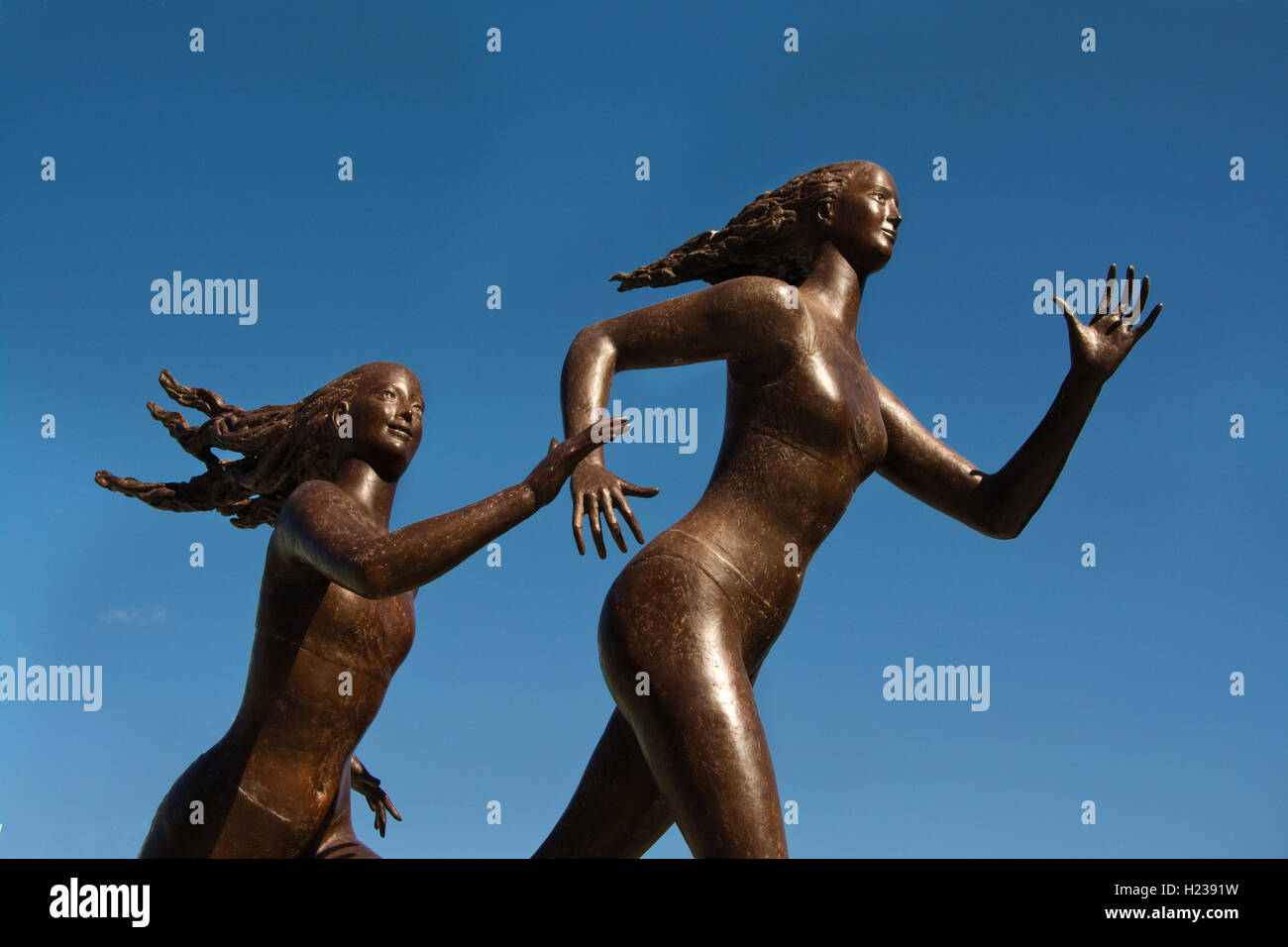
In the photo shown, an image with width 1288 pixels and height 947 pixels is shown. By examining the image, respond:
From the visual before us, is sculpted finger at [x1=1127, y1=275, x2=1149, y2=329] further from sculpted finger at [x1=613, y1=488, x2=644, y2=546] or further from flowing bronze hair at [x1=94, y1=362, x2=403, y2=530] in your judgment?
flowing bronze hair at [x1=94, y1=362, x2=403, y2=530]

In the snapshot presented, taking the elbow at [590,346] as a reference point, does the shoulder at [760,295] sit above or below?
above

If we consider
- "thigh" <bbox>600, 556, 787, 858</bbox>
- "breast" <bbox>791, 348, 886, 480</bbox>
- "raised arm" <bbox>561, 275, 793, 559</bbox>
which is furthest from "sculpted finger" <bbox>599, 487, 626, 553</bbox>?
"breast" <bbox>791, 348, 886, 480</bbox>

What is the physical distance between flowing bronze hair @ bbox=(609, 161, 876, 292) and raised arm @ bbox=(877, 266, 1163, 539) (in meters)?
0.80

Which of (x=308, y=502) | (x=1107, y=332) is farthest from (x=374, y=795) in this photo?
(x=1107, y=332)

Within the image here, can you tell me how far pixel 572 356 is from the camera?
6172mm

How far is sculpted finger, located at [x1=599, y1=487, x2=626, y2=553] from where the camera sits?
5.34 metres

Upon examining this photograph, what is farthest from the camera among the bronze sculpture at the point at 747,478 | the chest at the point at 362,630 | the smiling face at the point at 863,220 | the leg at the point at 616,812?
the smiling face at the point at 863,220

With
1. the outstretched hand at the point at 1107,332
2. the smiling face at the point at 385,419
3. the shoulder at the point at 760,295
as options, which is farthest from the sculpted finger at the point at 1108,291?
the smiling face at the point at 385,419

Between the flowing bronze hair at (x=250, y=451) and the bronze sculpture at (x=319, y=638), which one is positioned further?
the flowing bronze hair at (x=250, y=451)

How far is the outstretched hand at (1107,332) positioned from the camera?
21.8 feet

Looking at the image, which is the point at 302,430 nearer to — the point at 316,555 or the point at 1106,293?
the point at 316,555

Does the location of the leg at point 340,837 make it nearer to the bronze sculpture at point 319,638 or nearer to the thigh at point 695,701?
the bronze sculpture at point 319,638
